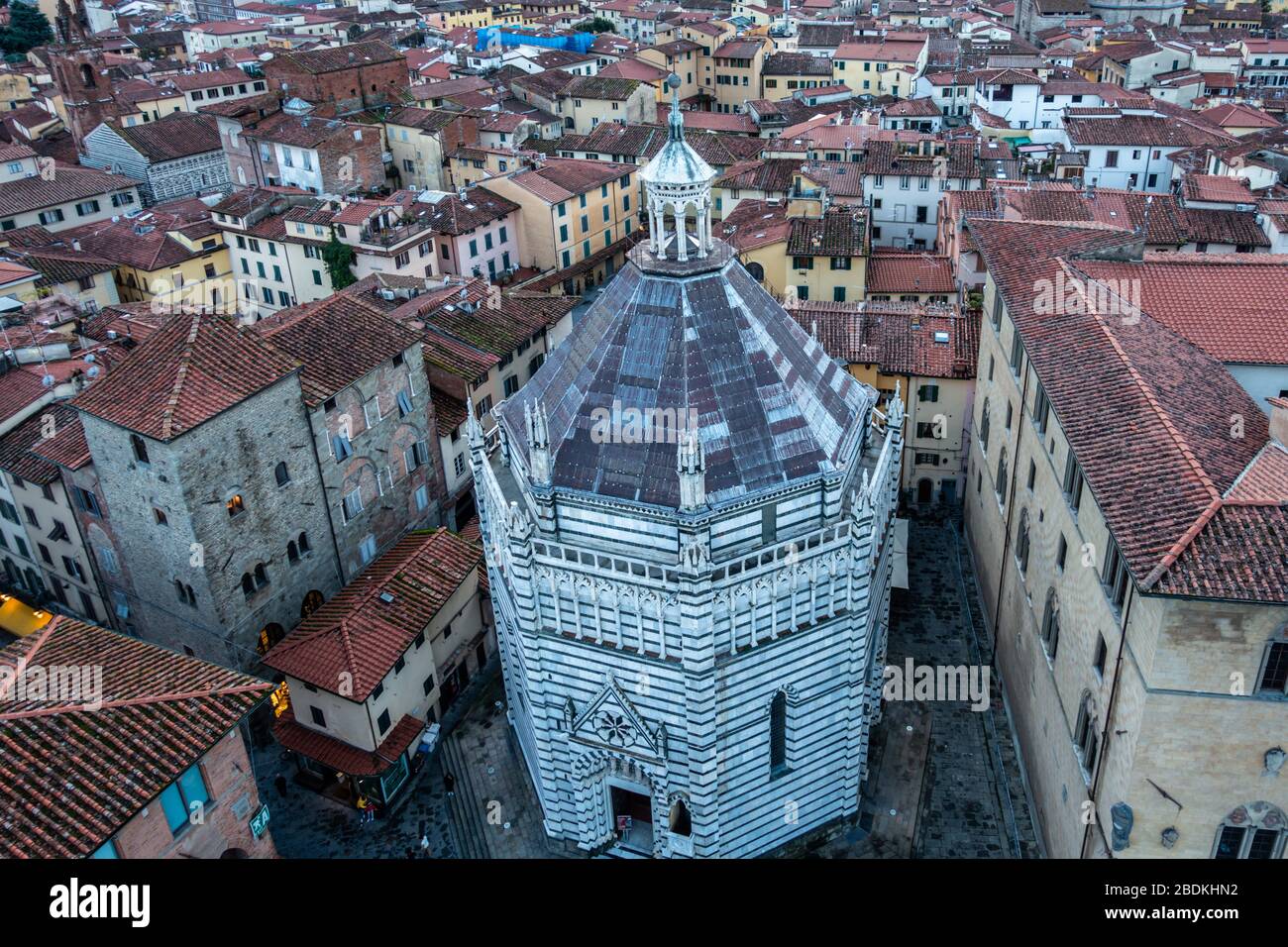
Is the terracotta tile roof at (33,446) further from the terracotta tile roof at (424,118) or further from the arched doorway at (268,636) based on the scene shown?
the terracotta tile roof at (424,118)

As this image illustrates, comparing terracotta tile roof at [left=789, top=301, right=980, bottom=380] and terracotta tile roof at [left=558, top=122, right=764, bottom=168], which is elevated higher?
terracotta tile roof at [left=558, top=122, right=764, bottom=168]

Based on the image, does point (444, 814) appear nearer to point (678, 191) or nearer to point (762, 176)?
point (678, 191)

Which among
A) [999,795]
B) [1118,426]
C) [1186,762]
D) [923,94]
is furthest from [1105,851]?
[923,94]

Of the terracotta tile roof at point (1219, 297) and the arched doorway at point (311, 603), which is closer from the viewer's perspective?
the terracotta tile roof at point (1219, 297)

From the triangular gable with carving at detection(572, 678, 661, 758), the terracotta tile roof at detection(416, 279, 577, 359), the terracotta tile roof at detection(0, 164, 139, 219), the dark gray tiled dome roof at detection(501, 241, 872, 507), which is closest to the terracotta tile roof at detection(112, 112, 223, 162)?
the terracotta tile roof at detection(0, 164, 139, 219)

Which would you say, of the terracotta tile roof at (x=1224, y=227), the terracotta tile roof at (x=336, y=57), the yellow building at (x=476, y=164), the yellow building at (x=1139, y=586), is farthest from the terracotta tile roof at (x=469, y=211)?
the terracotta tile roof at (x=1224, y=227)

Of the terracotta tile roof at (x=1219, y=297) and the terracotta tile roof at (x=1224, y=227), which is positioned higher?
the terracotta tile roof at (x=1219, y=297)

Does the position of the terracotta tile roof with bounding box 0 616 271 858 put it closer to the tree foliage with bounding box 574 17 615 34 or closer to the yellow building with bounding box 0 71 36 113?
the yellow building with bounding box 0 71 36 113
